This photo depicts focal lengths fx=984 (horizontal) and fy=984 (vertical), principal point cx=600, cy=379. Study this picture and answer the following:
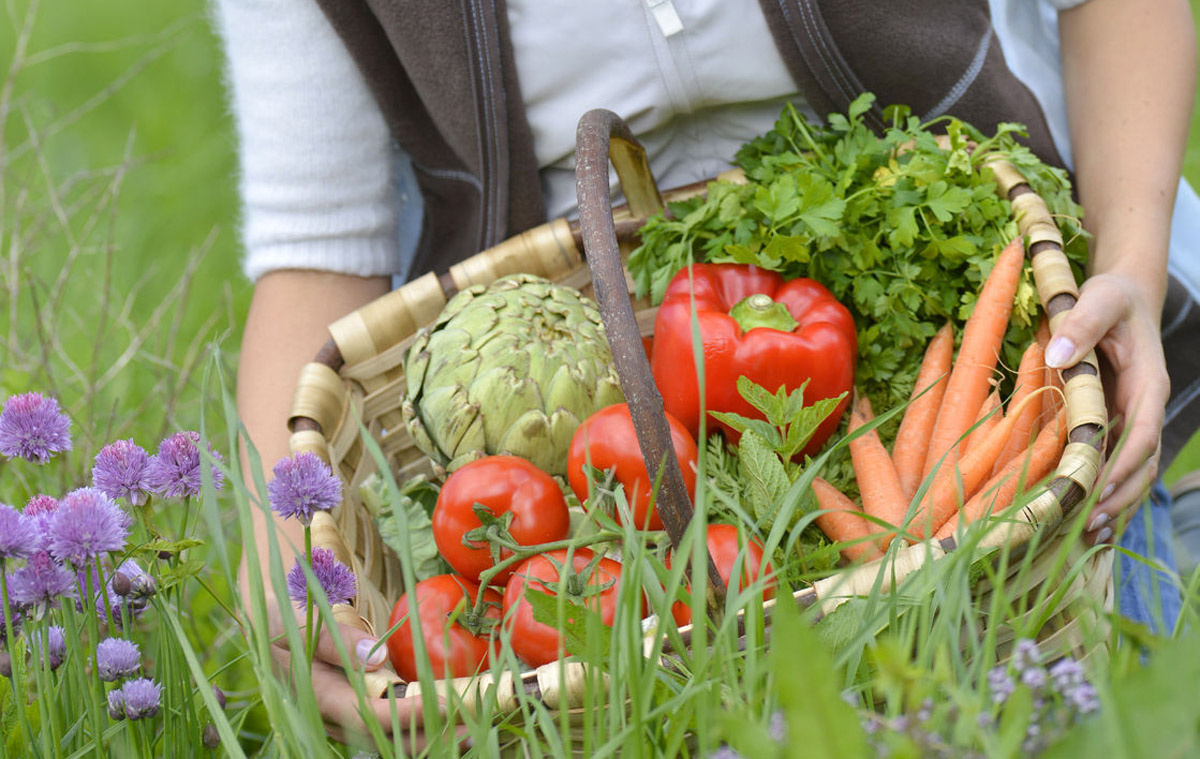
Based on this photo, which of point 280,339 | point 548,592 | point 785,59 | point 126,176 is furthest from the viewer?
point 126,176

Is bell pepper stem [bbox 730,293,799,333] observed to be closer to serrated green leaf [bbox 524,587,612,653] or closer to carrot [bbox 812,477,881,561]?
carrot [bbox 812,477,881,561]

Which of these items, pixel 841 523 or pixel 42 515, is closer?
pixel 42 515

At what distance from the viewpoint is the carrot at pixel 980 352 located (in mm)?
1116

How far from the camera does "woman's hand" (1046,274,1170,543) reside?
2.96 ft

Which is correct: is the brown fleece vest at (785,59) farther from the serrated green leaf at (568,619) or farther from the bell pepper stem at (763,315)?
the serrated green leaf at (568,619)

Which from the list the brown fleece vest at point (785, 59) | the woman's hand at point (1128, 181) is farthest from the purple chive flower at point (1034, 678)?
the brown fleece vest at point (785, 59)

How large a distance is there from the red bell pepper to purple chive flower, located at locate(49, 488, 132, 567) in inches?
25.6

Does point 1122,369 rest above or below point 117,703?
below

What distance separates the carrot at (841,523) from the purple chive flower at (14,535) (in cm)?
67

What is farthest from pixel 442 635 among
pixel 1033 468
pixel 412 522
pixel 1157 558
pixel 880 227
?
pixel 1157 558

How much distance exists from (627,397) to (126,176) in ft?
7.98

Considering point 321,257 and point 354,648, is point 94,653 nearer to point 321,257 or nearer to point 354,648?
point 354,648

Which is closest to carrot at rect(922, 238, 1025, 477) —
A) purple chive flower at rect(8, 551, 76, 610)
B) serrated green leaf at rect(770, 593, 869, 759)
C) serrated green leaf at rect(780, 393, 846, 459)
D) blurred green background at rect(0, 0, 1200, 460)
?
serrated green leaf at rect(780, 393, 846, 459)

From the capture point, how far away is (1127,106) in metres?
1.28
